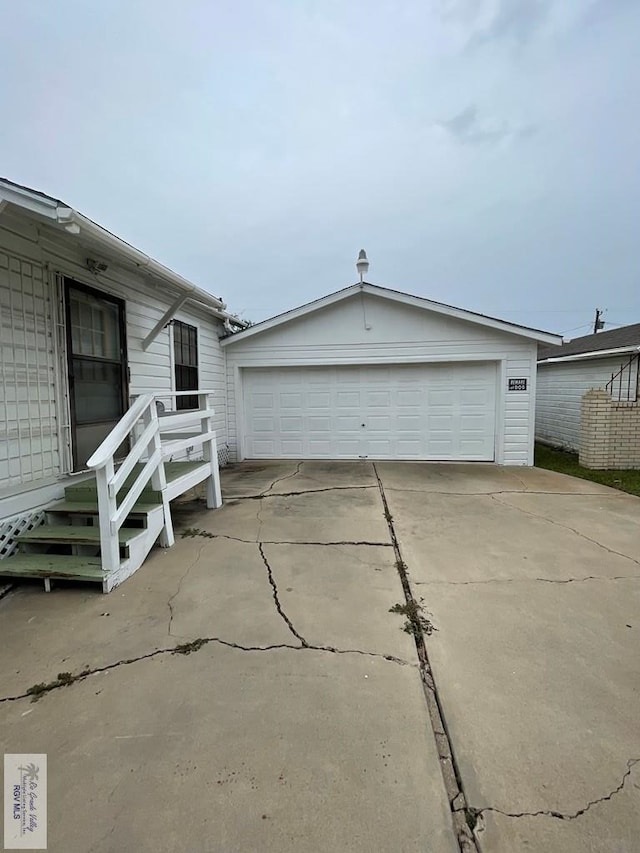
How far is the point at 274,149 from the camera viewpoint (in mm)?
11016

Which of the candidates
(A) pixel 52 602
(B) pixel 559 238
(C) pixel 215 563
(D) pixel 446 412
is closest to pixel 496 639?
(C) pixel 215 563

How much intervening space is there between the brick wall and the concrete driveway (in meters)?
4.99

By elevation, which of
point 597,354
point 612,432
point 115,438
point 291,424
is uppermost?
point 597,354

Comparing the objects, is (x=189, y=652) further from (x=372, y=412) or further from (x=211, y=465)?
(x=372, y=412)

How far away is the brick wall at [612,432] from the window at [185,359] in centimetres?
796

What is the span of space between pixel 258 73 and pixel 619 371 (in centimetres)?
1063

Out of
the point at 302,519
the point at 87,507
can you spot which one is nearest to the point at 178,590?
the point at 87,507

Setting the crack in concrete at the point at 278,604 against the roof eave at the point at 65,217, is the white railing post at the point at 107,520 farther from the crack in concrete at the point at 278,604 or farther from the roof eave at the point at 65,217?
the roof eave at the point at 65,217

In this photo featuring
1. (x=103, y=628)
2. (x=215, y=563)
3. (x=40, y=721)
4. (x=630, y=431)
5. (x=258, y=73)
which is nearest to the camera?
(x=40, y=721)

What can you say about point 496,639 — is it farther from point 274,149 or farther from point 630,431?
point 274,149

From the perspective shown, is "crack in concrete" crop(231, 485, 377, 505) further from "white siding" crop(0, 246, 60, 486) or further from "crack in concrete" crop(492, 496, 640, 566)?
"white siding" crop(0, 246, 60, 486)

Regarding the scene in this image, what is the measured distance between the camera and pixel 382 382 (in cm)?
883

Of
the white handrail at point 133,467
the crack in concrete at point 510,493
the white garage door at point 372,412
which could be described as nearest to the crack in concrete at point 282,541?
the white handrail at point 133,467

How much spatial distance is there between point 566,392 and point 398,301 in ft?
19.8
